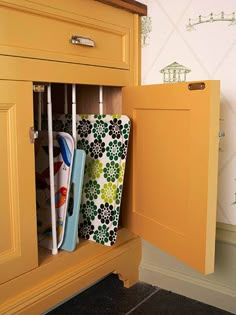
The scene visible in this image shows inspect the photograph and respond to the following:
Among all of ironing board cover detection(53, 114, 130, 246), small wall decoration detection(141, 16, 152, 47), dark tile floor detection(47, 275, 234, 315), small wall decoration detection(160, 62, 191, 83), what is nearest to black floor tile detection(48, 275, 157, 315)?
dark tile floor detection(47, 275, 234, 315)

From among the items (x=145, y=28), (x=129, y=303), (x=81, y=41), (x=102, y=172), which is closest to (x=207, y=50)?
(x=145, y=28)

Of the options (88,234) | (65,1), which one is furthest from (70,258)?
(65,1)

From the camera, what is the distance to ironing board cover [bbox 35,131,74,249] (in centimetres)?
112

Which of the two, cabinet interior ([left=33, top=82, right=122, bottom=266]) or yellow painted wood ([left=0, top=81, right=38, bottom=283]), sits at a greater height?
cabinet interior ([left=33, top=82, right=122, bottom=266])

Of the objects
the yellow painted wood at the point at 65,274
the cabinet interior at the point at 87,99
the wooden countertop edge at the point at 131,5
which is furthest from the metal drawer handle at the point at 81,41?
the yellow painted wood at the point at 65,274

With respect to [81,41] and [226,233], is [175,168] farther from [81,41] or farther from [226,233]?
[81,41]

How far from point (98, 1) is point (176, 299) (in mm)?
1003

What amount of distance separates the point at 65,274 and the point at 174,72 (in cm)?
74

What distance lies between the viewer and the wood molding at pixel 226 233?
1.15 metres

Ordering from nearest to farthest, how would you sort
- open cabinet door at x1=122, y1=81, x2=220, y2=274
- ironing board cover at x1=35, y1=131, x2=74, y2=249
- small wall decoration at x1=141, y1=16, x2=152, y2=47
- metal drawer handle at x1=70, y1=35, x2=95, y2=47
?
open cabinet door at x1=122, y1=81, x2=220, y2=274 < metal drawer handle at x1=70, y1=35, x2=95, y2=47 < ironing board cover at x1=35, y1=131, x2=74, y2=249 < small wall decoration at x1=141, y1=16, x2=152, y2=47

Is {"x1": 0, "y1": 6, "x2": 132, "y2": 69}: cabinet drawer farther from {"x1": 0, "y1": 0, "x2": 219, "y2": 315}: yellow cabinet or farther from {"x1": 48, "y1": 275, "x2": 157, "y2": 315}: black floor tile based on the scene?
{"x1": 48, "y1": 275, "x2": 157, "y2": 315}: black floor tile

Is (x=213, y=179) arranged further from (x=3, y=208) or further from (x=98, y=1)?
(x=98, y=1)

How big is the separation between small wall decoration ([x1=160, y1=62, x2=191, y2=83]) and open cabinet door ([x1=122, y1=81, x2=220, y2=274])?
16cm

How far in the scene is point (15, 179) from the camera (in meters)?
0.90
